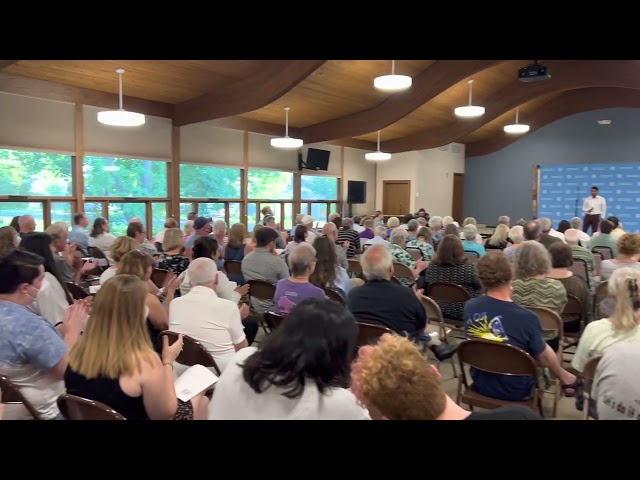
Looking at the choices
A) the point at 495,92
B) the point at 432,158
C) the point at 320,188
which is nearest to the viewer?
the point at 495,92

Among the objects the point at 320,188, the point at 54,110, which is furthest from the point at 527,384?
the point at 320,188

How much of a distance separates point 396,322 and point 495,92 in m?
10.4

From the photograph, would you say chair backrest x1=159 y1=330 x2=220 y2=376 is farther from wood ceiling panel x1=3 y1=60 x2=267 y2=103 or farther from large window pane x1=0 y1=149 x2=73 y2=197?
large window pane x1=0 y1=149 x2=73 y2=197

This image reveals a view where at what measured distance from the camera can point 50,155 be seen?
812cm

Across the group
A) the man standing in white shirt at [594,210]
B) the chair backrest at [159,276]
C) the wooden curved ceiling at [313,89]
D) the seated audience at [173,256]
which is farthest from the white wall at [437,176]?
the chair backrest at [159,276]

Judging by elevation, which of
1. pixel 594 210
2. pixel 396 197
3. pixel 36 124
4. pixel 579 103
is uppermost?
pixel 579 103

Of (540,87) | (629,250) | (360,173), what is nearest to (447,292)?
(629,250)

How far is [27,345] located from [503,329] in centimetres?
238

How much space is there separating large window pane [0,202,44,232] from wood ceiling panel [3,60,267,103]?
2.02 m

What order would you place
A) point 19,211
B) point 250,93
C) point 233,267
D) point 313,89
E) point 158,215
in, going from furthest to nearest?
point 158,215 → point 313,89 → point 250,93 → point 19,211 → point 233,267

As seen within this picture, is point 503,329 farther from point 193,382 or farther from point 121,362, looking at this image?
point 121,362

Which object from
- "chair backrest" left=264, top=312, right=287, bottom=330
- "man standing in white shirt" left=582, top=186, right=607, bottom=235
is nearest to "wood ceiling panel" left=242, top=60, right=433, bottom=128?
"chair backrest" left=264, top=312, right=287, bottom=330

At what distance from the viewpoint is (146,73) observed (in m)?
7.79
